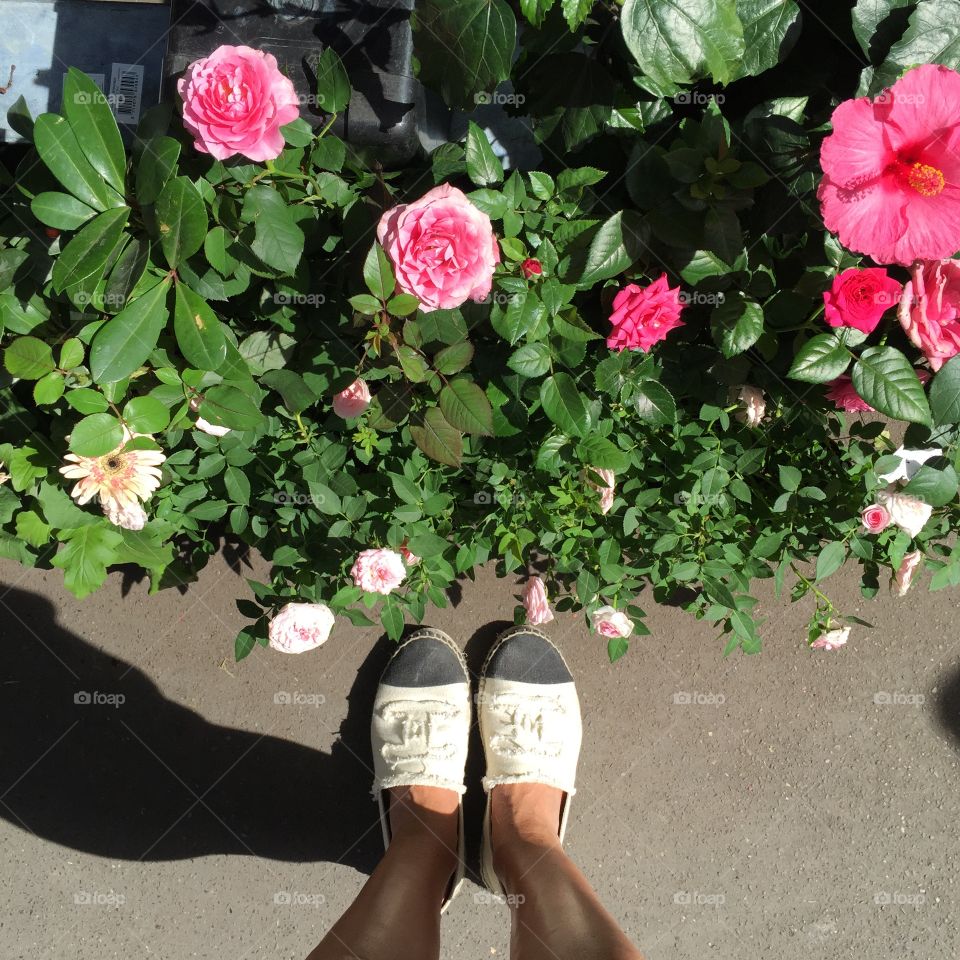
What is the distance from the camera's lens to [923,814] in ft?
7.09

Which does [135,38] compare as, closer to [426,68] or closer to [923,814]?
[426,68]

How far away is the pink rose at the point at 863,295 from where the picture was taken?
0.96m

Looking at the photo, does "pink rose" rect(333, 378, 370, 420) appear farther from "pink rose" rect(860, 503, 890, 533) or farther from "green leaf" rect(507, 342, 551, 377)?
"pink rose" rect(860, 503, 890, 533)

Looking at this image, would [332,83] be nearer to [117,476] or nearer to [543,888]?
[117,476]

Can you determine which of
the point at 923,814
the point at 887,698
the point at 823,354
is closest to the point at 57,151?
the point at 823,354

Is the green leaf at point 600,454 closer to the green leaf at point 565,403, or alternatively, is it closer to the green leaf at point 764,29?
the green leaf at point 565,403

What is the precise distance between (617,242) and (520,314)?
181mm

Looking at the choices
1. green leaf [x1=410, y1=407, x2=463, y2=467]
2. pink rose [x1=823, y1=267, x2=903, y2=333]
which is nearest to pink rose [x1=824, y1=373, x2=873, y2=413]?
pink rose [x1=823, y1=267, x2=903, y2=333]

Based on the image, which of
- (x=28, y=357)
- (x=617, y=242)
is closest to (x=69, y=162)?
(x=28, y=357)

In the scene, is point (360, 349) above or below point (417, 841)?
above

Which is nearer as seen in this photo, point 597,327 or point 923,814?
point 597,327

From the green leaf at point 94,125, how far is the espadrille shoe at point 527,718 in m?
1.51

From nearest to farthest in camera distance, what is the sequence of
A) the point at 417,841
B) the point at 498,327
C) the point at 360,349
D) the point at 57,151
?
the point at 57,151, the point at 498,327, the point at 360,349, the point at 417,841

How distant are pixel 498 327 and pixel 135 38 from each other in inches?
37.9
